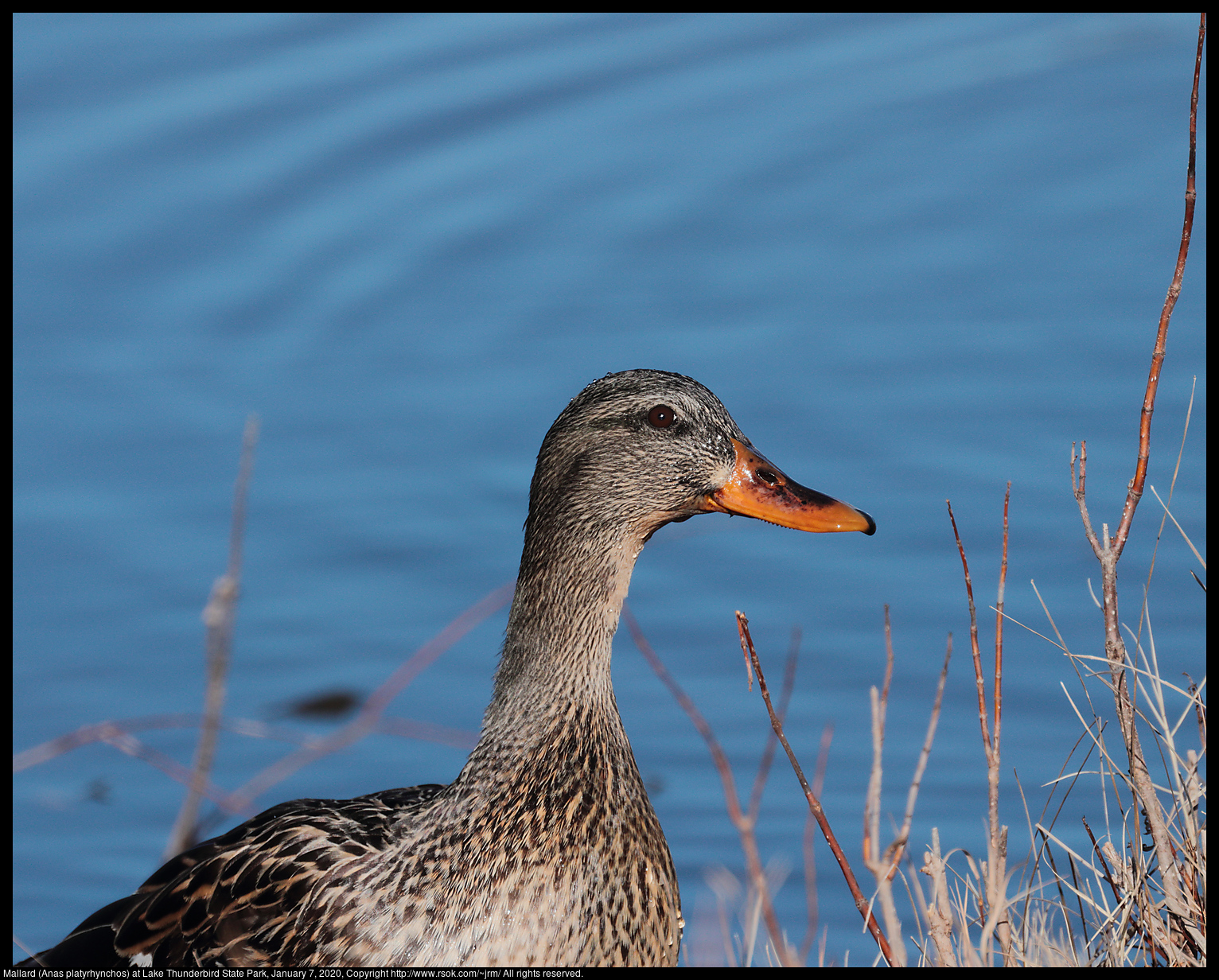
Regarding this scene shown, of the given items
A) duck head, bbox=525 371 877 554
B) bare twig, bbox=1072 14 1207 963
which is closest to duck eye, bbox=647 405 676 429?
duck head, bbox=525 371 877 554

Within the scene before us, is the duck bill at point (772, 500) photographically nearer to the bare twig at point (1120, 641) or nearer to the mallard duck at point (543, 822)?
the mallard duck at point (543, 822)

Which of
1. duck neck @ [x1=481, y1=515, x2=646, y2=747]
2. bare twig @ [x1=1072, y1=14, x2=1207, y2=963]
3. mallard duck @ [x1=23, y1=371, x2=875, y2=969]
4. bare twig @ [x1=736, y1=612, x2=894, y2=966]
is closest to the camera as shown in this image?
bare twig @ [x1=736, y1=612, x2=894, y2=966]

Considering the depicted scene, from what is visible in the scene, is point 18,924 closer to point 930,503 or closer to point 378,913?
point 378,913

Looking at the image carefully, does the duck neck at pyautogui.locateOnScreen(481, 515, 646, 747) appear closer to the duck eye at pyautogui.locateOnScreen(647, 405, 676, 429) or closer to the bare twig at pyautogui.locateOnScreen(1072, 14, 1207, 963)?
the duck eye at pyautogui.locateOnScreen(647, 405, 676, 429)

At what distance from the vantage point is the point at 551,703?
364cm

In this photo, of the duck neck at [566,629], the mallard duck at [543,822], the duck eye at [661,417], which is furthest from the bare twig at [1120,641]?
the duck neck at [566,629]

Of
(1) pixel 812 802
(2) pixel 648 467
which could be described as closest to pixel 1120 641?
(1) pixel 812 802

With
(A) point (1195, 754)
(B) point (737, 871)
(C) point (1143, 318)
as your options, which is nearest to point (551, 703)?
(A) point (1195, 754)

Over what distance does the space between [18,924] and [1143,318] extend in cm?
571

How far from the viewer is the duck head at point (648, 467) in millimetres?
3684

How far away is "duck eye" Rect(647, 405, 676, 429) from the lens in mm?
3697

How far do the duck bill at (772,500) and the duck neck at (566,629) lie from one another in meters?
0.27

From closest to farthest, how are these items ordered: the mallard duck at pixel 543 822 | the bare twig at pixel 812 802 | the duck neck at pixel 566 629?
the bare twig at pixel 812 802
the mallard duck at pixel 543 822
the duck neck at pixel 566 629

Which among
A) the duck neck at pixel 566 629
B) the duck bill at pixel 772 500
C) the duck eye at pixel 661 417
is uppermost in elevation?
the duck eye at pixel 661 417
